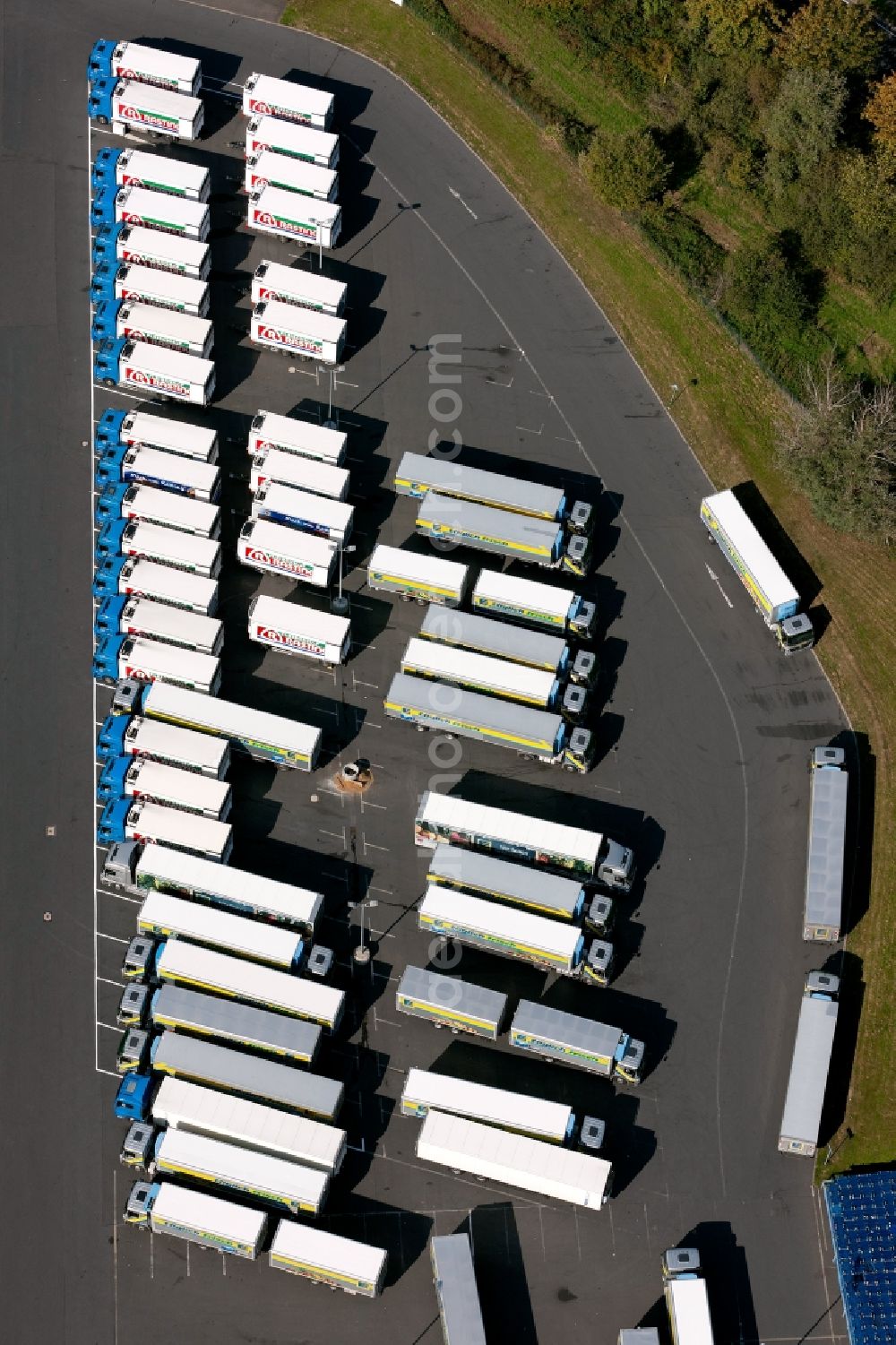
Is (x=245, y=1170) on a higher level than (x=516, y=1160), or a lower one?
higher

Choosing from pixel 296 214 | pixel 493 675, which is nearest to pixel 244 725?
pixel 493 675

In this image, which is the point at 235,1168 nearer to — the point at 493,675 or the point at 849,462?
the point at 493,675

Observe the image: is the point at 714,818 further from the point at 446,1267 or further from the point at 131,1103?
the point at 131,1103

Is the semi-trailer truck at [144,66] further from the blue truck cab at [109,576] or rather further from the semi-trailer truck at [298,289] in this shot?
the blue truck cab at [109,576]

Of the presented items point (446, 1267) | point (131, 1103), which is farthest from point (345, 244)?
point (446, 1267)

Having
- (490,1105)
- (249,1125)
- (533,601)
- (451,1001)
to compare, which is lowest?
(249,1125)

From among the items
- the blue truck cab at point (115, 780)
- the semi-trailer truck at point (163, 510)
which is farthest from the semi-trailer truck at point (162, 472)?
the blue truck cab at point (115, 780)
